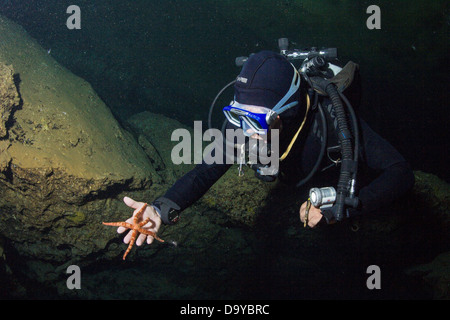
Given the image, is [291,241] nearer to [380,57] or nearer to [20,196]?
[380,57]

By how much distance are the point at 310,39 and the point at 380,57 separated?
1280mm

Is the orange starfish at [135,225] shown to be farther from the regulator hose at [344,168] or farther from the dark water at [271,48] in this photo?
the dark water at [271,48]

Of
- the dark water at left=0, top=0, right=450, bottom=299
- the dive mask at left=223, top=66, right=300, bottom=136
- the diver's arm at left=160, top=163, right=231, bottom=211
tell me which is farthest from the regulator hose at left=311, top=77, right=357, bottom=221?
the dark water at left=0, top=0, right=450, bottom=299

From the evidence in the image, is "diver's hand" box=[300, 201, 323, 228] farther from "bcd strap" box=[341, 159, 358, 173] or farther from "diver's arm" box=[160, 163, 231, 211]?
"diver's arm" box=[160, 163, 231, 211]

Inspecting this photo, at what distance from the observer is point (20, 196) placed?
3414 mm

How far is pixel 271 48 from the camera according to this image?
5.41m

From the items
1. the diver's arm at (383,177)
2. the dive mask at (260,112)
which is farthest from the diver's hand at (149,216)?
the diver's arm at (383,177)

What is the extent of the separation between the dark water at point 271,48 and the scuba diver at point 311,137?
1.95 metres

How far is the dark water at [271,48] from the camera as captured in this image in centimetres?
398

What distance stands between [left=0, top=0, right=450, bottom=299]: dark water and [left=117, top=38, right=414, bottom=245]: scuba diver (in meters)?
1.95

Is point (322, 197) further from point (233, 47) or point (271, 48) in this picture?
point (233, 47)

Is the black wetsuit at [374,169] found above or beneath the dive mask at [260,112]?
beneath

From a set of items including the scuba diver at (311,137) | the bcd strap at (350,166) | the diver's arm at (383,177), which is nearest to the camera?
the bcd strap at (350,166)
